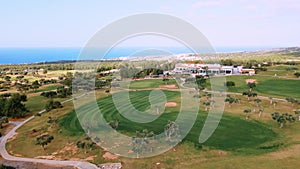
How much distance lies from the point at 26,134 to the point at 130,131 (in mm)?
20287

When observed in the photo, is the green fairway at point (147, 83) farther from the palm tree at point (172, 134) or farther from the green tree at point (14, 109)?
the palm tree at point (172, 134)

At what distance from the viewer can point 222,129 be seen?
5291 centimetres

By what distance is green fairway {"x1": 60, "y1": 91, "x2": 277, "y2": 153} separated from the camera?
4547cm

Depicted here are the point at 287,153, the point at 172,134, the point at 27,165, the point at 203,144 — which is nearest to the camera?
the point at 27,165

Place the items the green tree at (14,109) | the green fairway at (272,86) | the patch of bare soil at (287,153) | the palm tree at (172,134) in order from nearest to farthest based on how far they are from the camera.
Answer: the patch of bare soil at (287,153)
the palm tree at (172,134)
the green tree at (14,109)
the green fairway at (272,86)

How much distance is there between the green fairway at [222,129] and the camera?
4547cm

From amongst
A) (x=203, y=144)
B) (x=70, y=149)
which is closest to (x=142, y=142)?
(x=203, y=144)

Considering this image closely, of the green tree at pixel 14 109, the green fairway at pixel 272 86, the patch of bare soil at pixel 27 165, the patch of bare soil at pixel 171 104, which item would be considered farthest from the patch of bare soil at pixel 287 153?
the green tree at pixel 14 109

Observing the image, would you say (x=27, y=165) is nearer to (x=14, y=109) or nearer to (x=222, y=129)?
(x=14, y=109)

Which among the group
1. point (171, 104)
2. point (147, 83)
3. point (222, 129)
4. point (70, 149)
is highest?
point (147, 83)

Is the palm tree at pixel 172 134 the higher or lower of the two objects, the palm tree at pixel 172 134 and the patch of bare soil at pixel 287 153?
the higher

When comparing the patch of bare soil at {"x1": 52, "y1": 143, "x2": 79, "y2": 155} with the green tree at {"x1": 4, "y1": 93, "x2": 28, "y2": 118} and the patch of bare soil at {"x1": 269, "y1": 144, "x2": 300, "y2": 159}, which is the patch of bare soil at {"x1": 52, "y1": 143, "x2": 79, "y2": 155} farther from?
the patch of bare soil at {"x1": 269, "y1": 144, "x2": 300, "y2": 159}

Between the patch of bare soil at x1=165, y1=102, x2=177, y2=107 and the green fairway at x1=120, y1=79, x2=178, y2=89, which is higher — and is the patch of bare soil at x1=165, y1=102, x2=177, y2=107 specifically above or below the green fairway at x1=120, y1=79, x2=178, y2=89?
below

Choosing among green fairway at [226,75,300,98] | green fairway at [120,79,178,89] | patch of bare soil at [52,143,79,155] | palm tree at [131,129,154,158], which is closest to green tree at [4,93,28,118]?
patch of bare soil at [52,143,79,155]
